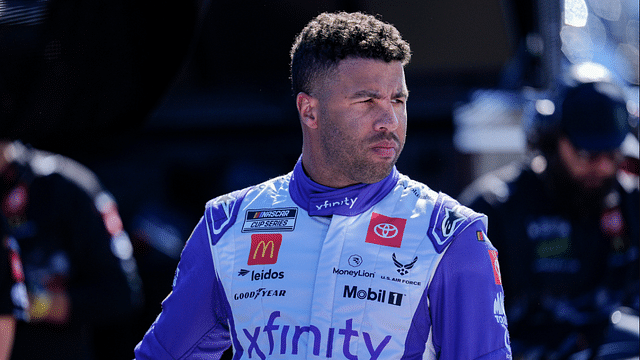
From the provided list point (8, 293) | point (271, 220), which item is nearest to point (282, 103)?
point (8, 293)

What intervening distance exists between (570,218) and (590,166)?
24 cm

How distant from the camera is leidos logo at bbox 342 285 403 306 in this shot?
160 centimetres

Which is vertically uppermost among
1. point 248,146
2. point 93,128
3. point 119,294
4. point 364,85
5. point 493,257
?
point 364,85

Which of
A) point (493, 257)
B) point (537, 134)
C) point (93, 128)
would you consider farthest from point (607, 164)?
point (93, 128)

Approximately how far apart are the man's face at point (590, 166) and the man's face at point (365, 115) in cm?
162

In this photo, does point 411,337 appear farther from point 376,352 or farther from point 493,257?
point 493,257

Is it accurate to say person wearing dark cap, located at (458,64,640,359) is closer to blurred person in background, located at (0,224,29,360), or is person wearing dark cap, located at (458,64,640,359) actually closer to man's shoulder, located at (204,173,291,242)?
man's shoulder, located at (204,173,291,242)

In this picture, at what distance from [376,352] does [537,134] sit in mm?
1935

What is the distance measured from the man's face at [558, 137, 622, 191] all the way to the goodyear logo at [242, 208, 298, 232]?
67.0 inches

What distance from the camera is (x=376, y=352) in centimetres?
158

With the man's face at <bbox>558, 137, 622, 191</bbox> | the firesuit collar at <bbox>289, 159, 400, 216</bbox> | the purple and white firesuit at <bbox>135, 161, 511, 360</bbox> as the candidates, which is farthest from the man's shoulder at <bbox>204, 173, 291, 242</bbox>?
the man's face at <bbox>558, 137, 622, 191</bbox>

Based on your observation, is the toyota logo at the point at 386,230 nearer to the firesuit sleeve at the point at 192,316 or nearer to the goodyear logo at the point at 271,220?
the goodyear logo at the point at 271,220

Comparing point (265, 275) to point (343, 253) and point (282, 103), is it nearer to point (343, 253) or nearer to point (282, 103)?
point (343, 253)

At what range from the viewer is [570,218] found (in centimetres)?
312
